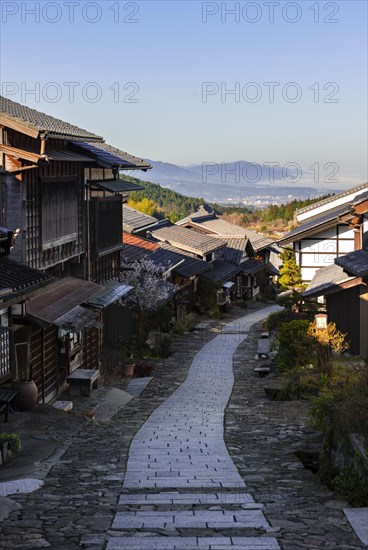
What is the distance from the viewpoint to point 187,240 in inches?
2149

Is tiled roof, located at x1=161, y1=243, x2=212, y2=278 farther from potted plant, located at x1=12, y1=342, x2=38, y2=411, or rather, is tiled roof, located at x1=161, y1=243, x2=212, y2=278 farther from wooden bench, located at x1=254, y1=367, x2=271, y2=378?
potted plant, located at x1=12, y1=342, x2=38, y2=411

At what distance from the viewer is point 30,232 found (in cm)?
1783

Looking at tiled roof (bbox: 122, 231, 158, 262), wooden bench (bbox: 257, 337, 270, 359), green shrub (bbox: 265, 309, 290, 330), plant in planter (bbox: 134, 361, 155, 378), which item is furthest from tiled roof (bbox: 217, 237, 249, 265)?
plant in planter (bbox: 134, 361, 155, 378)

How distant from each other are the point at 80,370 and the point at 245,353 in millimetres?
12472

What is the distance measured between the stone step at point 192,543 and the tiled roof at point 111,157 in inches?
647

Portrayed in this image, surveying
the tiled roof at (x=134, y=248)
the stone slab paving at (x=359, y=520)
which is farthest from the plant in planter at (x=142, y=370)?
the stone slab paving at (x=359, y=520)

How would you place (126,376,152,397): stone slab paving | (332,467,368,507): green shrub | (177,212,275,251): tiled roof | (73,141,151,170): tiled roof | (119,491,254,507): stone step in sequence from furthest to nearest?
(177,212,275,251): tiled roof → (126,376,152,397): stone slab paving → (73,141,151,170): tiled roof → (119,491,254,507): stone step → (332,467,368,507): green shrub

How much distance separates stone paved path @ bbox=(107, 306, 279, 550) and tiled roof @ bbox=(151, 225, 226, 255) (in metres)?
32.7

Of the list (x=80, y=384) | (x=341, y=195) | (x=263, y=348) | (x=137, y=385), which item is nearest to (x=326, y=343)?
(x=137, y=385)

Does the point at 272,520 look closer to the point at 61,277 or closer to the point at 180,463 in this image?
the point at 180,463

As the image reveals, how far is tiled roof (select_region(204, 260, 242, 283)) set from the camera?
52681 mm

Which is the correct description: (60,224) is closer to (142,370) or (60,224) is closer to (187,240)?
(142,370)

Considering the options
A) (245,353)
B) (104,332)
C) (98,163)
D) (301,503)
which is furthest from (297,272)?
(301,503)

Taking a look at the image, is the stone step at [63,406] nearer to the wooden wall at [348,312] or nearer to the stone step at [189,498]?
the stone step at [189,498]
